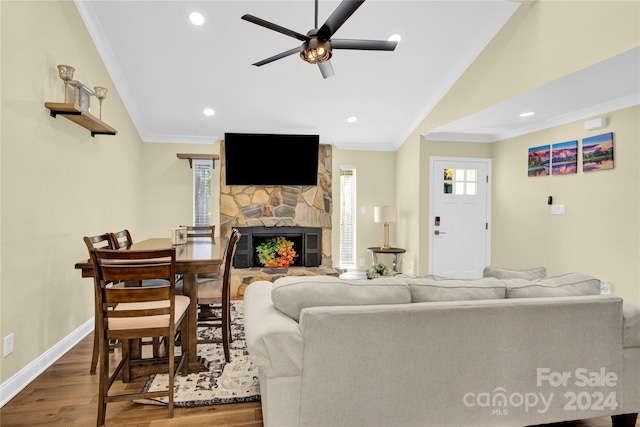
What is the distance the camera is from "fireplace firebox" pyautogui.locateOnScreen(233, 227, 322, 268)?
5605 millimetres

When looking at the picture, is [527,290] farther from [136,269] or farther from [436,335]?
[136,269]

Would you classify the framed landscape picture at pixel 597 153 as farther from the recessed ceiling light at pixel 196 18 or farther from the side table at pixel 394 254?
the recessed ceiling light at pixel 196 18

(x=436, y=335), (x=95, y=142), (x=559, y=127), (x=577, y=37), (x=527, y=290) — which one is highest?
(x=577, y=37)

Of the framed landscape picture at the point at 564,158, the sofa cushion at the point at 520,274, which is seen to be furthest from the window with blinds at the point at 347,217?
the sofa cushion at the point at 520,274

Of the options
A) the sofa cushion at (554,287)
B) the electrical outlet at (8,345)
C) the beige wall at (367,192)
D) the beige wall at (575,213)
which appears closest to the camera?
the sofa cushion at (554,287)

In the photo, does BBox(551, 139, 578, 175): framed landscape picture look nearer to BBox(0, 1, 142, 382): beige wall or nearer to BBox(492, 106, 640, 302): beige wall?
BBox(492, 106, 640, 302): beige wall

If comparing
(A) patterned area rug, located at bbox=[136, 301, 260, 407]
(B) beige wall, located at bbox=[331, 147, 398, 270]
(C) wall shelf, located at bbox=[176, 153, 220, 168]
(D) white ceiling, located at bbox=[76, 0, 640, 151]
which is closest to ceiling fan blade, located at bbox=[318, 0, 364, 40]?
(D) white ceiling, located at bbox=[76, 0, 640, 151]

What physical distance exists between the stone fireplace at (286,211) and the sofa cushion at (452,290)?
364cm

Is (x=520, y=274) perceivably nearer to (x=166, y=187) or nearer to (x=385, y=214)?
(x=385, y=214)

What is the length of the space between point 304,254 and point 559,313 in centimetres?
433

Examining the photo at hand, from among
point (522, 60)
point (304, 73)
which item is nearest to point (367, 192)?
point (304, 73)

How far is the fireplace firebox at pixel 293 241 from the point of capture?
5.61m

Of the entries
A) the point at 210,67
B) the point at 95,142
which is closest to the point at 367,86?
Answer: the point at 210,67

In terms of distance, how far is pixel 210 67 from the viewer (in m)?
4.17
